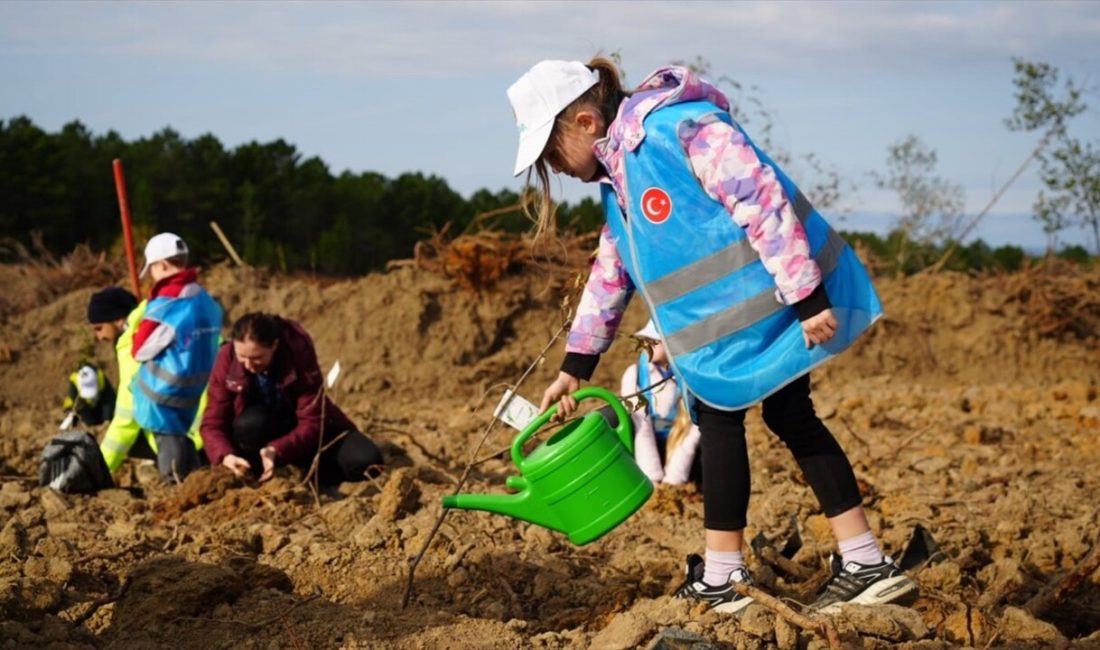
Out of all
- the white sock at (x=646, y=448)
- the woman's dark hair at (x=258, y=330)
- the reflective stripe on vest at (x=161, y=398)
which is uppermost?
the woman's dark hair at (x=258, y=330)

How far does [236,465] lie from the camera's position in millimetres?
5738

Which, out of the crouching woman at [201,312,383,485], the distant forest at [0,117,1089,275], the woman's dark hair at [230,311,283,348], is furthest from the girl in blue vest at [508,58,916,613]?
the distant forest at [0,117,1089,275]

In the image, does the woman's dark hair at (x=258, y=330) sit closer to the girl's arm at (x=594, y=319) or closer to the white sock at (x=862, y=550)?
the girl's arm at (x=594, y=319)

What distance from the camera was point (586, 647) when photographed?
3328 mm

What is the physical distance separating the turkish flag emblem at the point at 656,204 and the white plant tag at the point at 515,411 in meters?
0.69

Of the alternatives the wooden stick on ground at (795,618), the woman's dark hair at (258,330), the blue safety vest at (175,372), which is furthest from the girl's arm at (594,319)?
the blue safety vest at (175,372)

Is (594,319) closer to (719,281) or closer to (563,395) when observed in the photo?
(563,395)

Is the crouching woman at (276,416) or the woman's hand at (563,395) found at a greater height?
the woman's hand at (563,395)

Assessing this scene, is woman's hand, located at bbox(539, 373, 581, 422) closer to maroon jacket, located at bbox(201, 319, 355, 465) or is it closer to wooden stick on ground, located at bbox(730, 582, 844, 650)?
wooden stick on ground, located at bbox(730, 582, 844, 650)

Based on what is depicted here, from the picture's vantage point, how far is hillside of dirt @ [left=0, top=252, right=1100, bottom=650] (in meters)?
3.52

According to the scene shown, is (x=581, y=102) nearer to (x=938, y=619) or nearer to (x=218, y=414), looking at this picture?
(x=938, y=619)

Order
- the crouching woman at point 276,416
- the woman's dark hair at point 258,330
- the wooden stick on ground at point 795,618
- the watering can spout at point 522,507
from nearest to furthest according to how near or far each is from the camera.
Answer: the wooden stick on ground at point 795,618, the watering can spout at point 522,507, the woman's dark hair at point 258,330, the crouching woman at point 276,416

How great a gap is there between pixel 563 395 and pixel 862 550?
3.11 feet

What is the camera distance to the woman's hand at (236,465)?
571 centimetres
